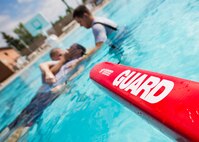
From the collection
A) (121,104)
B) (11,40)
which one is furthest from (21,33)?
(121,104)

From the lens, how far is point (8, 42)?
48.2 metres

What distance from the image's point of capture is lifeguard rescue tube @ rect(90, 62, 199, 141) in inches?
41.1

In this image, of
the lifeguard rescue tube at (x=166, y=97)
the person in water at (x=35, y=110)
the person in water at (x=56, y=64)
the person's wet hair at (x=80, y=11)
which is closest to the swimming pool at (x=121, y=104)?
the person in water at (x=35, y=110)

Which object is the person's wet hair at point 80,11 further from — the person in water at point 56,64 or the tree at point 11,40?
the tree at point 11,40

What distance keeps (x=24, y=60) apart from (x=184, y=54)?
2416 centimetres

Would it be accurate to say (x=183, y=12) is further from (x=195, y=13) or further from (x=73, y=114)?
(x=73, y=114)

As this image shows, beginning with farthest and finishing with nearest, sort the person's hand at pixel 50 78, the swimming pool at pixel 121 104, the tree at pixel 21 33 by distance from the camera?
the tree at pixel 21 33, the person's hand at pixel 50 78, the swimming pool at pixel 121 104

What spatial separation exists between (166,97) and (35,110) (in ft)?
13.7

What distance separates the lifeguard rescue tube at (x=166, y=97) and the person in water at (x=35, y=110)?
3.11 metres

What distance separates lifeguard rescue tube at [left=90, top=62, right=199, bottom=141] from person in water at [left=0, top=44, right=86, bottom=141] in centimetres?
311

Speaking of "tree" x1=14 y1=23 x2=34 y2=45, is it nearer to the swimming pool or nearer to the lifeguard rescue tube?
the swimming pool

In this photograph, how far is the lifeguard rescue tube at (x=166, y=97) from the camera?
1.04m

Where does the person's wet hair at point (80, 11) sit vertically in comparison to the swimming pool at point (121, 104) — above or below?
above

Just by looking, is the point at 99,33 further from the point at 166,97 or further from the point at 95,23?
the point at 166,97
